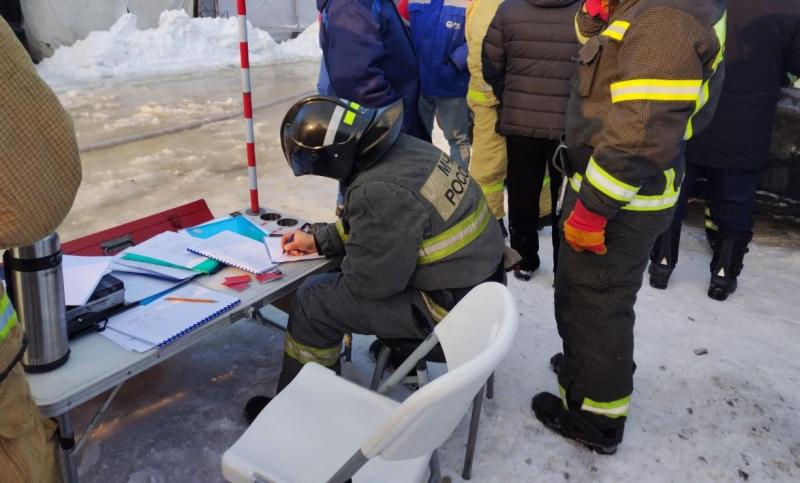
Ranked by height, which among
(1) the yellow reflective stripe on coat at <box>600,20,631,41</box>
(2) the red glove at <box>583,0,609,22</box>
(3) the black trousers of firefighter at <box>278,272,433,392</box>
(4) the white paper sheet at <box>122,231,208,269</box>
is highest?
(2) the red glove at <box>583,0,609,22</box>

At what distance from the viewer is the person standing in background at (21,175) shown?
1013 mm

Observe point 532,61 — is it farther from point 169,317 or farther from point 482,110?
point 169,317

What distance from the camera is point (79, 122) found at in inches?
262

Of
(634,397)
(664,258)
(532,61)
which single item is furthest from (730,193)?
(634,397)

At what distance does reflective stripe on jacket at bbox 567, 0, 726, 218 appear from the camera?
1854 mm

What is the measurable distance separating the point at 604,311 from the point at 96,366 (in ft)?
5.50

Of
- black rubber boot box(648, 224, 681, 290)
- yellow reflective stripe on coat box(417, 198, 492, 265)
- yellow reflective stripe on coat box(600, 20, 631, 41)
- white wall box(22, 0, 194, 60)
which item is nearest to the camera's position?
yellow reflective stripe on coat box(600, 20, 631, 41)

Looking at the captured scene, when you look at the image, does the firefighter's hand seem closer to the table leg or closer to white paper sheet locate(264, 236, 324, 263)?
white paper sheet locate(264, 236, 324, 263)

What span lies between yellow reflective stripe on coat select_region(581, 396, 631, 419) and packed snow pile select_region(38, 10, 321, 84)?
8827 mm

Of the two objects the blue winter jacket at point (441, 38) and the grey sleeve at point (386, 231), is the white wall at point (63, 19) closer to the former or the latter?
the blue winter jacket at point (441, 38)

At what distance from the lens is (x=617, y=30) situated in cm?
198

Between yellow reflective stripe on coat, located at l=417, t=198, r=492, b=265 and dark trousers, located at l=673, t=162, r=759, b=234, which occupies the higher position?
yellow reflective stripe on coat, located at l=417, t=198, r=492, b=265

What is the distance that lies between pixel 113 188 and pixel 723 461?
14.6 feet

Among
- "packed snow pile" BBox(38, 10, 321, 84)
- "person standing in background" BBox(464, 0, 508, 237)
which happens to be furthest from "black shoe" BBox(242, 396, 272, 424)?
"packed snow pile" BBox(38, 10, 321, 84)
